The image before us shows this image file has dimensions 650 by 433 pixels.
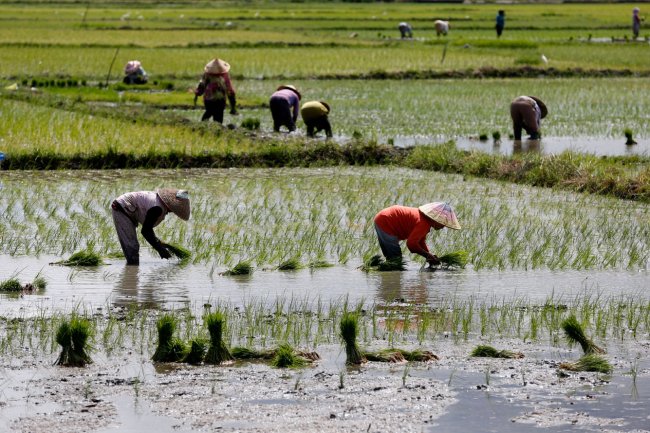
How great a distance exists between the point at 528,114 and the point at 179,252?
24.5 ft

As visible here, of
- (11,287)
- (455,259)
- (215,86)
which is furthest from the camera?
(215,86)

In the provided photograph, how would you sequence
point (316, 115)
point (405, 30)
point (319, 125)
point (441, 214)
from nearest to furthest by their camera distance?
point (441, 214)
point (316, 115)
point (319, 125)
point (405, 30)

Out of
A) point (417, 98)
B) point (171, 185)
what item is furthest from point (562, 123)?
point (171, 185)

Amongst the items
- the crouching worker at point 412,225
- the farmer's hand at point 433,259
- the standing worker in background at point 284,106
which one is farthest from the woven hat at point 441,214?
the standing worker in background at point 284,106

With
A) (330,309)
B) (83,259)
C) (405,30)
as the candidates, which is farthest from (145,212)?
(405,30)

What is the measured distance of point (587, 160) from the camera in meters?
11.4

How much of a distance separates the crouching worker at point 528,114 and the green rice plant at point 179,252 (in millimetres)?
7012

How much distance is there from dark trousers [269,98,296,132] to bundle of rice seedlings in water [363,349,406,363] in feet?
29.0

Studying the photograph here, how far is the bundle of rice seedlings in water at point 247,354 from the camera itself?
5461 millimetres

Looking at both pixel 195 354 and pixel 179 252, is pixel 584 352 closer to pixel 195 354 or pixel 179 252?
pixel 195 354

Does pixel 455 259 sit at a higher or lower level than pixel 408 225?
lower

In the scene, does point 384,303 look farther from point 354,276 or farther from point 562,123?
point 562,123

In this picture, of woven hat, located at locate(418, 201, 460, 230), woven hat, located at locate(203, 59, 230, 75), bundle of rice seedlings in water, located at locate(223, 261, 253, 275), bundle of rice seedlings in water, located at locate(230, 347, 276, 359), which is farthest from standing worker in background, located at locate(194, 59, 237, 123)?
bundle of rice seedlings in water, located at locate(230, 347, 276, 359)

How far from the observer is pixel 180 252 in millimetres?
7660
